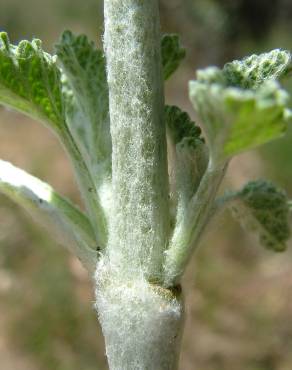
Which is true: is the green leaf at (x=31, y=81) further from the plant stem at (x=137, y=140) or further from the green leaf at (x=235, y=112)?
the green leaf at (x=235, y=112)

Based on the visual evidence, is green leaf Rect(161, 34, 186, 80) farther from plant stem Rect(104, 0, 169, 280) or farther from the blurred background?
the blurred background

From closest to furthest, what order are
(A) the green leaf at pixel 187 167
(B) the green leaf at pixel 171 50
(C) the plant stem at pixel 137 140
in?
1. (C) the plant stem at pixel 137 140
2. (A) the green leaf at pixel 187 167
3. (B) the green leaf at pixel 171 50

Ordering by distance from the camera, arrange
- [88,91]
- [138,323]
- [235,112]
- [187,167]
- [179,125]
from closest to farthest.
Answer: [235,112]
[138,323]
[187,167]
[179,125]
[88,91]

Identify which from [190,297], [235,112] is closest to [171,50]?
[235,112]

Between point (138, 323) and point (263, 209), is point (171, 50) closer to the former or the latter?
point (263, 209)

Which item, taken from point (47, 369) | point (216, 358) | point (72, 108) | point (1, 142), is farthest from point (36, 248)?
point (72, 108)

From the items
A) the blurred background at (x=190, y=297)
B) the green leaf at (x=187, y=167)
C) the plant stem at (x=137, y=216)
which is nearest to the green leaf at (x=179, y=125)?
the green leaf at (x=187, y=167)
